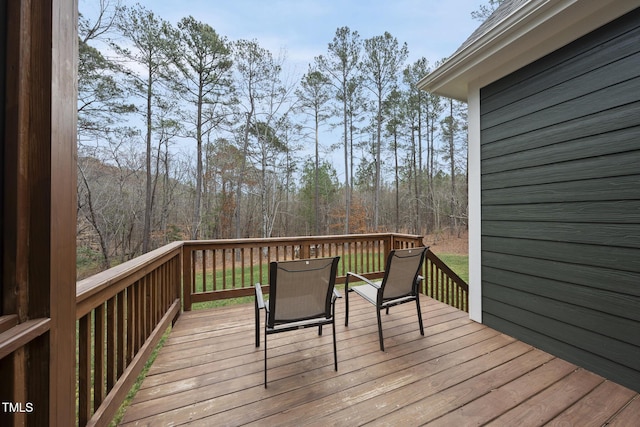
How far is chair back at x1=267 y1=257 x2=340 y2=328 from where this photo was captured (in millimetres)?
1987

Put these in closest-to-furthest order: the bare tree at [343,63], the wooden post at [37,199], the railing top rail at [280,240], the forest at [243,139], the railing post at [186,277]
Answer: the wooden post at [37,199] < the railing post at [186,277] < the railing top rail at [280,240] < the forest at [243,139] < the bare tree at [343,63]

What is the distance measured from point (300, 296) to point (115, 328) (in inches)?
50.5

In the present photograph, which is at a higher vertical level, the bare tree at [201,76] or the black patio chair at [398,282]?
the bare tree at [201,76]

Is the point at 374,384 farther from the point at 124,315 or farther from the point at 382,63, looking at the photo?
the point at 382,63

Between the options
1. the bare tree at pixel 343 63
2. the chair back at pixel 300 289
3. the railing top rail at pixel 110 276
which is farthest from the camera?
the bare tree at pixel 343 63

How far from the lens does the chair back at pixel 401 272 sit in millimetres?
2467

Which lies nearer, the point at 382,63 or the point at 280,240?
the point at 280,240

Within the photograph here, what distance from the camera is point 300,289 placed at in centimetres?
209

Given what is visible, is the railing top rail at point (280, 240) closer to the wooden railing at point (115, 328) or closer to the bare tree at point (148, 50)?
the wooden railing at point (115, 328)

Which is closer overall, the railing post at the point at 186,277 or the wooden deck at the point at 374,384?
the wooden deck at the point at 374,384

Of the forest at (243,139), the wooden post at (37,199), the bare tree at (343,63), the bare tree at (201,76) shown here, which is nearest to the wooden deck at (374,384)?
the wooden post at (37,199)

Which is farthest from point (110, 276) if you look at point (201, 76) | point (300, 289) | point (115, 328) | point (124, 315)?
point (201, 76)

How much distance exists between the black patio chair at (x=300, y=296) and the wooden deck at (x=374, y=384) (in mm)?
345

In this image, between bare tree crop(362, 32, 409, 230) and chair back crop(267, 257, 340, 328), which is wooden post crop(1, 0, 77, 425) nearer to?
chair back crop(267, 257, 340, 328)
